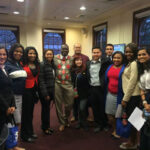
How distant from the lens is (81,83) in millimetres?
2822

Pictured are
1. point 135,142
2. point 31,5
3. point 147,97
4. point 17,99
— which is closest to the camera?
point 147,97

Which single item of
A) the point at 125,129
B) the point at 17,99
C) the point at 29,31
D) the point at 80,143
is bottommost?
the point at 80,143

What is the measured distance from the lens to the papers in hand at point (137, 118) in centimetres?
181

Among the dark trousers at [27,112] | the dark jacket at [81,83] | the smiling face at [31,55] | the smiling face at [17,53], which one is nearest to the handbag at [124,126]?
the dark jacket at [81,83]

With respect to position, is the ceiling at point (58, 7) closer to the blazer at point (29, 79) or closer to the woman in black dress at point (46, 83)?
the woman in black dress at point (46, 83)

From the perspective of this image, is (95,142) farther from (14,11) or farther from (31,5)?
(14,11)

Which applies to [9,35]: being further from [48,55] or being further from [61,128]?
[61,128]

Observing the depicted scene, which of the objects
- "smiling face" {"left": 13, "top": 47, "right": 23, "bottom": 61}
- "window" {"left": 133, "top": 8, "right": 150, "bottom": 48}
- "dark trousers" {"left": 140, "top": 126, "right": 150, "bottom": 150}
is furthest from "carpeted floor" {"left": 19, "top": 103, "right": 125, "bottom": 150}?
"window" {"left": 133, "top": 8, "right": 150, "bottom": 48}

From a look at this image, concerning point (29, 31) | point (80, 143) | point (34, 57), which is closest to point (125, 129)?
point (80, 143)

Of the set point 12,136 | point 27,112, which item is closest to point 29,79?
point 27,112

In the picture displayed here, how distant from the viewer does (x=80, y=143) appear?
8.17 feet

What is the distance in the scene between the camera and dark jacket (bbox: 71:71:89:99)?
279 centimetres

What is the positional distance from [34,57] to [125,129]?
64.9 inches

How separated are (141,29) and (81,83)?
3021mm
